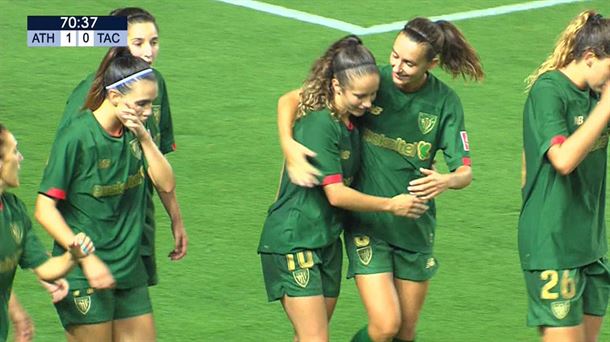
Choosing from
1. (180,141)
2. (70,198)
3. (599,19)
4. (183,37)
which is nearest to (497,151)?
(180,141)

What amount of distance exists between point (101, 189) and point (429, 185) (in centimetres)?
166

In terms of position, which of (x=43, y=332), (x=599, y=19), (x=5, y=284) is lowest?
(x=43, y=332)

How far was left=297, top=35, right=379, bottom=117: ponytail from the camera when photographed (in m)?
8.33

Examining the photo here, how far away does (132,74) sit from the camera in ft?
26.0

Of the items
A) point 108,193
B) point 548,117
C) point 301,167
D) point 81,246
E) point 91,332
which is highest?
point 548,117

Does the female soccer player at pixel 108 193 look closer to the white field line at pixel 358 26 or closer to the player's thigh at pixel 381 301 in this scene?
the player's thigh at pixel 381 301

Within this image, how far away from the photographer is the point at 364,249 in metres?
8.70

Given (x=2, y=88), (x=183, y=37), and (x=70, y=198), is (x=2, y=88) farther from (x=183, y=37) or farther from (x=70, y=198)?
(x=70, y=198)

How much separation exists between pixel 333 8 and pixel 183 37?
1.76m

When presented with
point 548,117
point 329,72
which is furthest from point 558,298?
point 329,72

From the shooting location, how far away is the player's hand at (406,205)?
8242 millimetres

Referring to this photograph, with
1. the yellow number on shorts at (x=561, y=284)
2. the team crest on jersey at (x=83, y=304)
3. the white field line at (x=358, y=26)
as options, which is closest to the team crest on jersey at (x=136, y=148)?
the team crest on jersey at (x=83, y=304)

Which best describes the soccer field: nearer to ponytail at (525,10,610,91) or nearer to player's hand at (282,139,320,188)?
player's hand at (282,139,320,188)

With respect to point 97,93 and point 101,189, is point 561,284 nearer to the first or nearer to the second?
point 101,189
